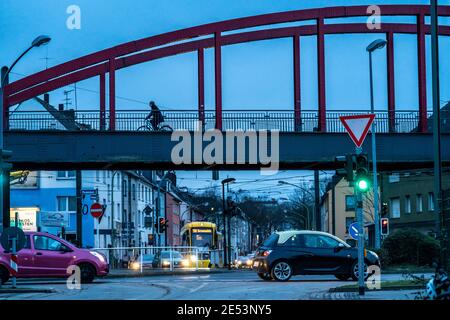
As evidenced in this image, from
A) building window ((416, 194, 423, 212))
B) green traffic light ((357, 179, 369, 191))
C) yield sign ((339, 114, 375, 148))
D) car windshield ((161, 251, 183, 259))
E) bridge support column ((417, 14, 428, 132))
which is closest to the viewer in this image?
yield sign ((339, 114, 375, 148))

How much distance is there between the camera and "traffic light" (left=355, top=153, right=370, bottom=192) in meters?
17.6

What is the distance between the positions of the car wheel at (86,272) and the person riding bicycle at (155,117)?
22.9 ft

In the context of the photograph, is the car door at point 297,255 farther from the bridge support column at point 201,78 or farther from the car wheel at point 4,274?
the bridge support column at point 201,78

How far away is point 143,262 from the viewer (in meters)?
40.5

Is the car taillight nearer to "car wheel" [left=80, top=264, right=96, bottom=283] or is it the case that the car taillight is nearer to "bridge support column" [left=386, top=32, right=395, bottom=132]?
"car wheel" [left=80, top=264, right=96, bottom=283]

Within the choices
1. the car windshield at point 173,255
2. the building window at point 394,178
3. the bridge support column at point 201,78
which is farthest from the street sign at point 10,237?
the building window at point 394,178

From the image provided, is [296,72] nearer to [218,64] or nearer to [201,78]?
[218,64]

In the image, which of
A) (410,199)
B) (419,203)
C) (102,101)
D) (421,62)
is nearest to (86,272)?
(102,101)

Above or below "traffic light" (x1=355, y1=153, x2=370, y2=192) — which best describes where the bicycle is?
above

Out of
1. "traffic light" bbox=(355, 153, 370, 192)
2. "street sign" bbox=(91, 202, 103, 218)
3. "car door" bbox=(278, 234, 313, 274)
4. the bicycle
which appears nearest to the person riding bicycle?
the bicycle

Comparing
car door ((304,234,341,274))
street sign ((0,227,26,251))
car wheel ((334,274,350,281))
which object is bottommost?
car wheel ((334,274,350,281))

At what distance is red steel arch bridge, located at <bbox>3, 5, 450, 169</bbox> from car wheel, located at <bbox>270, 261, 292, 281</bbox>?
716 centimetres

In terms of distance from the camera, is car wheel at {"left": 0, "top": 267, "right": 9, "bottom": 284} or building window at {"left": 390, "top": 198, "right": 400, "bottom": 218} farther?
building window at {"left": 390, "top": 198, "right": 400, "bottom": 218}

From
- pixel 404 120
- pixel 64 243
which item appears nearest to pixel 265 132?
pixel 404 120
